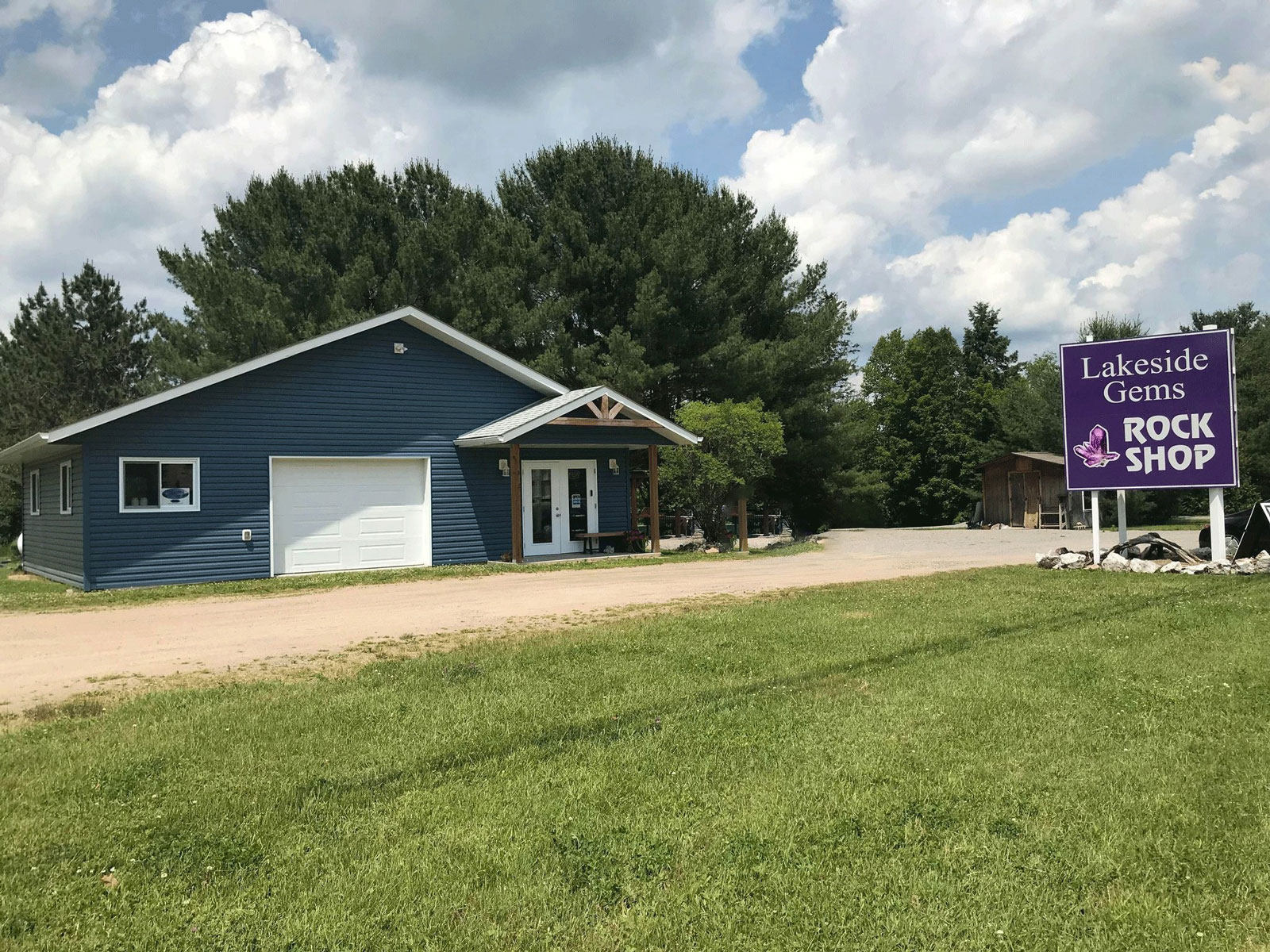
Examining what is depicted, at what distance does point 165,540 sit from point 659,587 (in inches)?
337

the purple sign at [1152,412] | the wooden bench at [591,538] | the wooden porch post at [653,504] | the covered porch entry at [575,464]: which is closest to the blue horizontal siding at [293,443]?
the covered porch entry at [575,464]

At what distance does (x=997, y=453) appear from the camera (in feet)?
124

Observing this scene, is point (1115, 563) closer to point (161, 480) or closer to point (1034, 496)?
point (161, 480)

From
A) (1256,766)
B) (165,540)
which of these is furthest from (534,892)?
(165,540)

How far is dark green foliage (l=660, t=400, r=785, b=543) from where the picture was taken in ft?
69.6

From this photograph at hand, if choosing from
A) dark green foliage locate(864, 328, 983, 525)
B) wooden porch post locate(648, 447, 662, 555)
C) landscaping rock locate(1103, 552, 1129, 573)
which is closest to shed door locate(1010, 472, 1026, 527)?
dark green foliage locate(864, 328, 983, 525)

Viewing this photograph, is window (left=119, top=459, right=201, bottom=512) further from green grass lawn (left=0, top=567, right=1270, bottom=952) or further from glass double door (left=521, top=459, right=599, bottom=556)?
green grass lawn (left=0, top=567, right=1270, bottom=952)

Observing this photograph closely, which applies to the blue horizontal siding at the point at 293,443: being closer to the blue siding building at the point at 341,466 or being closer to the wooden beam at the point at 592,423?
the blue siding building at the point at 341,466

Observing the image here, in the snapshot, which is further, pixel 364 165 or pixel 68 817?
pixel 364 165

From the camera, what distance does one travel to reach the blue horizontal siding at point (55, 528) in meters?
15.7

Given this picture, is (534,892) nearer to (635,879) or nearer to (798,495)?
(635,879)

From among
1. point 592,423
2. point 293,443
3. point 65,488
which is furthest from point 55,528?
point 592,423

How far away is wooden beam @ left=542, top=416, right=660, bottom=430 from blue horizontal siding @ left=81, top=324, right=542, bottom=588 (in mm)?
1825

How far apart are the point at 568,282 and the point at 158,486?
1655 cm
